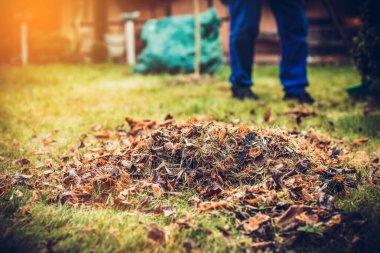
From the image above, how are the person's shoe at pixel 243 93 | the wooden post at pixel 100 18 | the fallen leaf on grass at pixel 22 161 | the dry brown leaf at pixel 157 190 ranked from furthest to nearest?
the wooden post at pixel 100 18 < the person's shoe at pixel 243 93 < the fallen leaf on grass at pixel 22 161 < the dry brown leaf at pixel 157 190

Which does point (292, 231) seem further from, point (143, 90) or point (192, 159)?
point (143, 90)

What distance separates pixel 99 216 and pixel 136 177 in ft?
1.29

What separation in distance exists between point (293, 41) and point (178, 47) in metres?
3.74

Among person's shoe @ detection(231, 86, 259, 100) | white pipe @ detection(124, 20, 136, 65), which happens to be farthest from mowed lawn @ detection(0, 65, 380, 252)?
white pipe @ detection(124, 20, 136, 65)

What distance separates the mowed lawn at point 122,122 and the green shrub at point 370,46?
0.29 m

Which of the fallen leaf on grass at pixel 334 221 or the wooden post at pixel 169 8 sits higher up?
the wooden post at pixel 169 8

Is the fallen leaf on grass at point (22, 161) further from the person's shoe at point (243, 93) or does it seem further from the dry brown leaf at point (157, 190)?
the person's shoe at point (243, 93)

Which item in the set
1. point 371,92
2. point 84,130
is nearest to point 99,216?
point 84,130

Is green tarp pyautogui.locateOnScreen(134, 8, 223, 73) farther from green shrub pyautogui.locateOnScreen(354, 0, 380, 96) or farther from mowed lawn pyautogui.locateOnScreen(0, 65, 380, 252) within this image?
green shrub pyautogui.locateOnScreen(354, 0, 380, 96)

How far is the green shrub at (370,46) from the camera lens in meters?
3.32

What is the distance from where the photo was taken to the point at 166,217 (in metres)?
1.42

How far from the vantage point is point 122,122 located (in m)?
3.08

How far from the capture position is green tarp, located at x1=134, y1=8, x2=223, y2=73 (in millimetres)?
6945

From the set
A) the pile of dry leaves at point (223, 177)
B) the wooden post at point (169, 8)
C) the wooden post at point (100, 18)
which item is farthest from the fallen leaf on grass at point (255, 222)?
the wooden post at point (100, 18)
